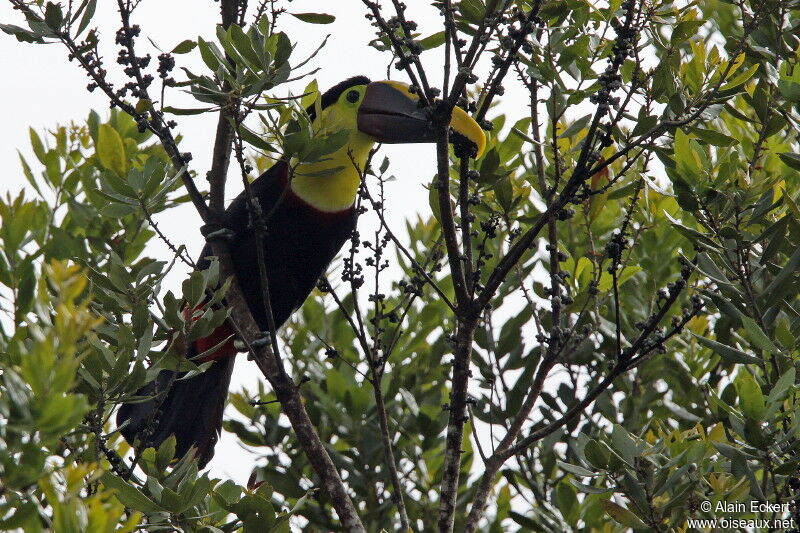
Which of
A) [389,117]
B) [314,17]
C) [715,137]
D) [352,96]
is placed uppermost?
[352,96]

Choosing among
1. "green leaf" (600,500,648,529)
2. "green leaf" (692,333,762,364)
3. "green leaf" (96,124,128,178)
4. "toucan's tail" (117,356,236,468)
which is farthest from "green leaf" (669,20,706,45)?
"toucan's tail" (117,356,236,468)

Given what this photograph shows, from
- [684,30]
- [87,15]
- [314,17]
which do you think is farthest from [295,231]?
[684,30]

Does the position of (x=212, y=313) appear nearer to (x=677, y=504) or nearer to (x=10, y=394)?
(x=10, y=394)

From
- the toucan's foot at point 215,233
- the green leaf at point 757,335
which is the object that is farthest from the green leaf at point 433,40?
the green leaf at point 757,335

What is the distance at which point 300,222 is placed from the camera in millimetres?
4668

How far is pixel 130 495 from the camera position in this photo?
2.49 meters

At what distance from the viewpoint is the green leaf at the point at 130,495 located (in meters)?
2.46

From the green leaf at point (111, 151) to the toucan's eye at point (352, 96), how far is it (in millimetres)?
1195

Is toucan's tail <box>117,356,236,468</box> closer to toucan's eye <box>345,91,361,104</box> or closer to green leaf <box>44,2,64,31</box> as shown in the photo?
toucan's eye <box>345,91,361,104</box>

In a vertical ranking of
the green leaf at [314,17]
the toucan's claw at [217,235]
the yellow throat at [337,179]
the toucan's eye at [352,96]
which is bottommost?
the toucan's claw at [217,235]

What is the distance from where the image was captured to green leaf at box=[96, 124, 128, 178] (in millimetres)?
4180

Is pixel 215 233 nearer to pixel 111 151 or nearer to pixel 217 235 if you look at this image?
pixel 217 235

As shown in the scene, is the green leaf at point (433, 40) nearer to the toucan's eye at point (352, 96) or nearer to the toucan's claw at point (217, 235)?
the toucan's claw at point (217, 235)

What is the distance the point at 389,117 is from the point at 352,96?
0.29 m
